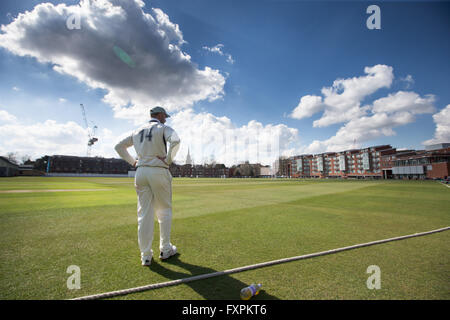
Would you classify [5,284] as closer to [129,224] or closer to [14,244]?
[14,244]

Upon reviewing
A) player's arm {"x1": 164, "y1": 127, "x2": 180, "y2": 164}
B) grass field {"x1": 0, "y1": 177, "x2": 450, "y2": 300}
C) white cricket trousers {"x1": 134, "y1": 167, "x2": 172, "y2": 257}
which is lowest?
grass field {"x1": 0, "y1": 177, "x2": 450, "y2": 300}

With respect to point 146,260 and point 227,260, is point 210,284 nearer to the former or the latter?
point 227,260

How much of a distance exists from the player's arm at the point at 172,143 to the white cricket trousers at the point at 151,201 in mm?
336

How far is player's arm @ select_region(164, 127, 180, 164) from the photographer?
3.66 meters

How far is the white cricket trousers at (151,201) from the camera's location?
3631 mm

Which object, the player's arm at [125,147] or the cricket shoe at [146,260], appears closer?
the cricket shoe at [146,260]

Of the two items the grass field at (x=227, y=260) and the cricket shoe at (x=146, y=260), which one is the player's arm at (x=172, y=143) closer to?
the cricket shoe at (x=146, y=260)

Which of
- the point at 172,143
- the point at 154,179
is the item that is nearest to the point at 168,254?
the point at 154,179

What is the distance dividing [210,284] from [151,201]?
1904mm

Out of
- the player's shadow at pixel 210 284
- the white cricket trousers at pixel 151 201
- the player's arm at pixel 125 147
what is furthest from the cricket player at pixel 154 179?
the player's shadow at pixel 210 284

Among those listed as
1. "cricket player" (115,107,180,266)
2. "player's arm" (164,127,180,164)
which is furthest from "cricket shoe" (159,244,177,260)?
"player's arm" (164,127,180,164)

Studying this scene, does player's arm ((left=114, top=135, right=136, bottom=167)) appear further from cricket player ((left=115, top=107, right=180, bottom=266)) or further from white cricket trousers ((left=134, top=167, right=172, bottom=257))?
white cricket trousers ((left=134, top=167, right=172, bottom=257))
